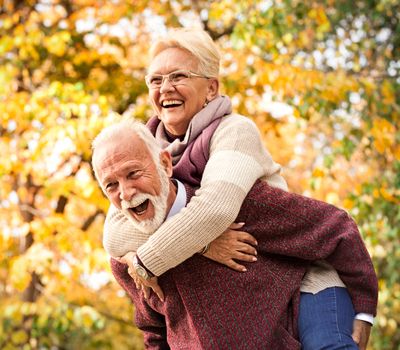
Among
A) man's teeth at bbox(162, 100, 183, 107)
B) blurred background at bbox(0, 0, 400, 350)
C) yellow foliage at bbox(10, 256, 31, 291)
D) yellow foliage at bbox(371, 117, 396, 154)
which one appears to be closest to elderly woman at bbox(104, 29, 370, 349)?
man's teeth at bbox(162, 100, 183, 107)

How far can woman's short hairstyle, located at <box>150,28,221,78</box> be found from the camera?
216 cm

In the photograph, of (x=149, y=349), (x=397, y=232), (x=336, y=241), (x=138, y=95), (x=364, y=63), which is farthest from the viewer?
(x=138, y=95)

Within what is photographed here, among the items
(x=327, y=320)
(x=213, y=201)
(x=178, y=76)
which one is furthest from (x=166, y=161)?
(x=327, y=320)

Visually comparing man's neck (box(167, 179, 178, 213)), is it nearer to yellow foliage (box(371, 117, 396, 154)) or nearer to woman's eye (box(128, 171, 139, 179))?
woman's eye (box(128, 171, 139, 179))

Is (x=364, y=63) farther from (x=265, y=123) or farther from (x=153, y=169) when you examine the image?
(x=153, y=169)

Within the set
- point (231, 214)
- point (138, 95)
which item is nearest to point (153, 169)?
point (231, 214)

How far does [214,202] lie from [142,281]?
34cm

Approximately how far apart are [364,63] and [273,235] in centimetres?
432

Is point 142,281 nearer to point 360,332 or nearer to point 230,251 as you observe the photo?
point 230,251

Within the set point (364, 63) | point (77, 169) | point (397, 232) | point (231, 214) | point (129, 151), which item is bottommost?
point (77, 169)

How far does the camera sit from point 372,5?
18.4 feet

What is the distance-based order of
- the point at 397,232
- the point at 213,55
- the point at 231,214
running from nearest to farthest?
the point at 231,214 < the point at 213,55 < the point at 397,232

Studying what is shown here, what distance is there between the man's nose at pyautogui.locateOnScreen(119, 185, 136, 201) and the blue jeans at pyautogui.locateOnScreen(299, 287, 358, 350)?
606 millimetres

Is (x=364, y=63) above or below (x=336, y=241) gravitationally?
below
